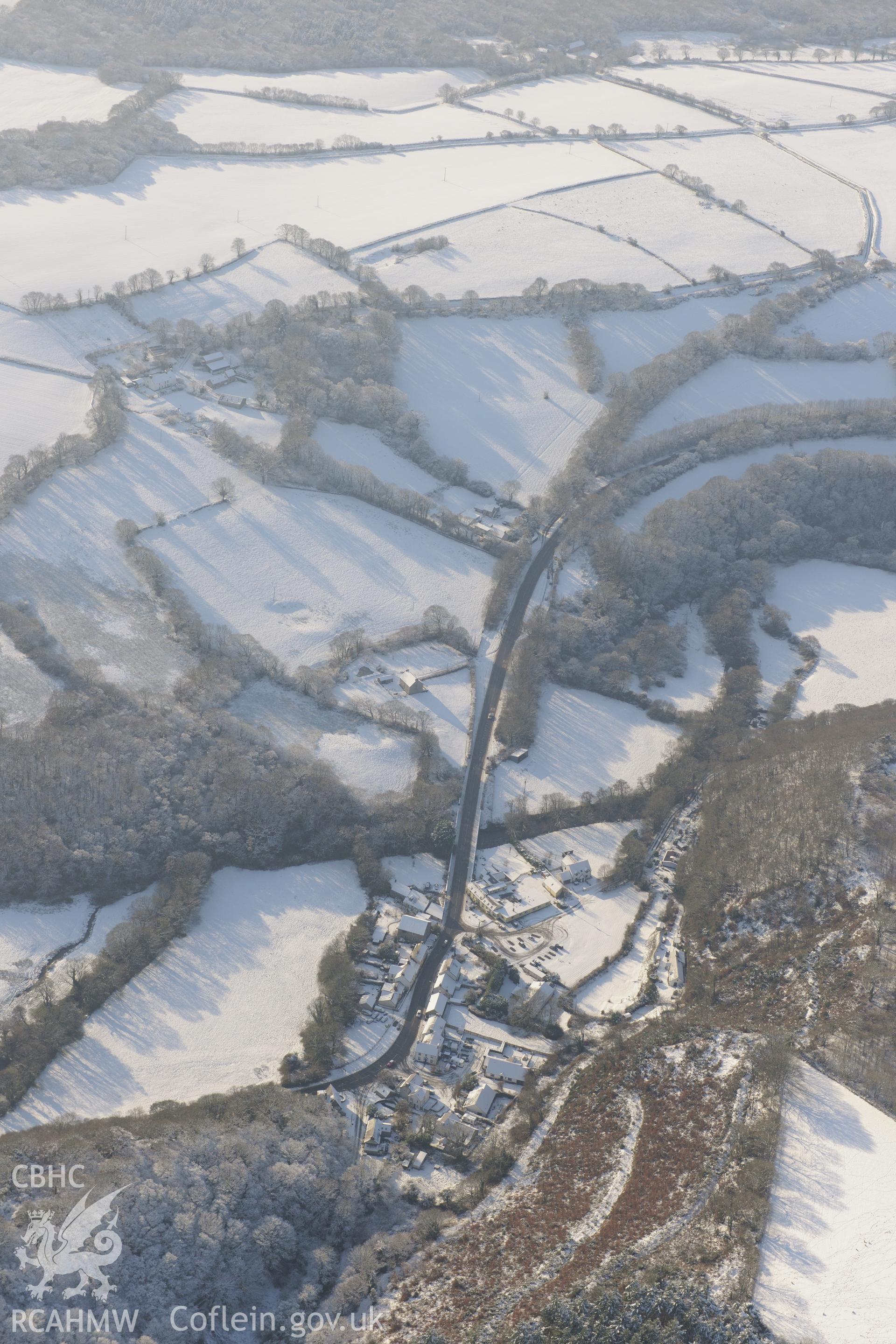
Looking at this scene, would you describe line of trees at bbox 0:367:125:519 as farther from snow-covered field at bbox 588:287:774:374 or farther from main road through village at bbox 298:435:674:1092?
snow-covered field at bbox 588:287:774:374

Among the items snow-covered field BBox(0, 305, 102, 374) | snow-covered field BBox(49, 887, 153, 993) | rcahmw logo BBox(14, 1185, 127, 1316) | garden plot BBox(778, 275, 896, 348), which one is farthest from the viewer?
garden plot BBox(778, 275, 896, 348)

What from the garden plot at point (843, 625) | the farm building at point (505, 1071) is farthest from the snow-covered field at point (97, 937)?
the garden plot at point (843, 625)

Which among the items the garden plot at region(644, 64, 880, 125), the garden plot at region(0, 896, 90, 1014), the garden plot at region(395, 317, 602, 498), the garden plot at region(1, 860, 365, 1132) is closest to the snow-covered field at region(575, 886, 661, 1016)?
the garden plot at region(1, 860, 365, 1132)

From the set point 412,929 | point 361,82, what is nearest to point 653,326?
point 412,929

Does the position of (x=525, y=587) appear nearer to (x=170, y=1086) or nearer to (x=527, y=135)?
(x=170, y=1086)

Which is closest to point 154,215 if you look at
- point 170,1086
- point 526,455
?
point 526,455

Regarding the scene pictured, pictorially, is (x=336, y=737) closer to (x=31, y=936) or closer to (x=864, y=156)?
(x=31, y=936)

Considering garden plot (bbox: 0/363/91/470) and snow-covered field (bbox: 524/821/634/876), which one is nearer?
snow-covered field (bbox: 524/821/634/876)
